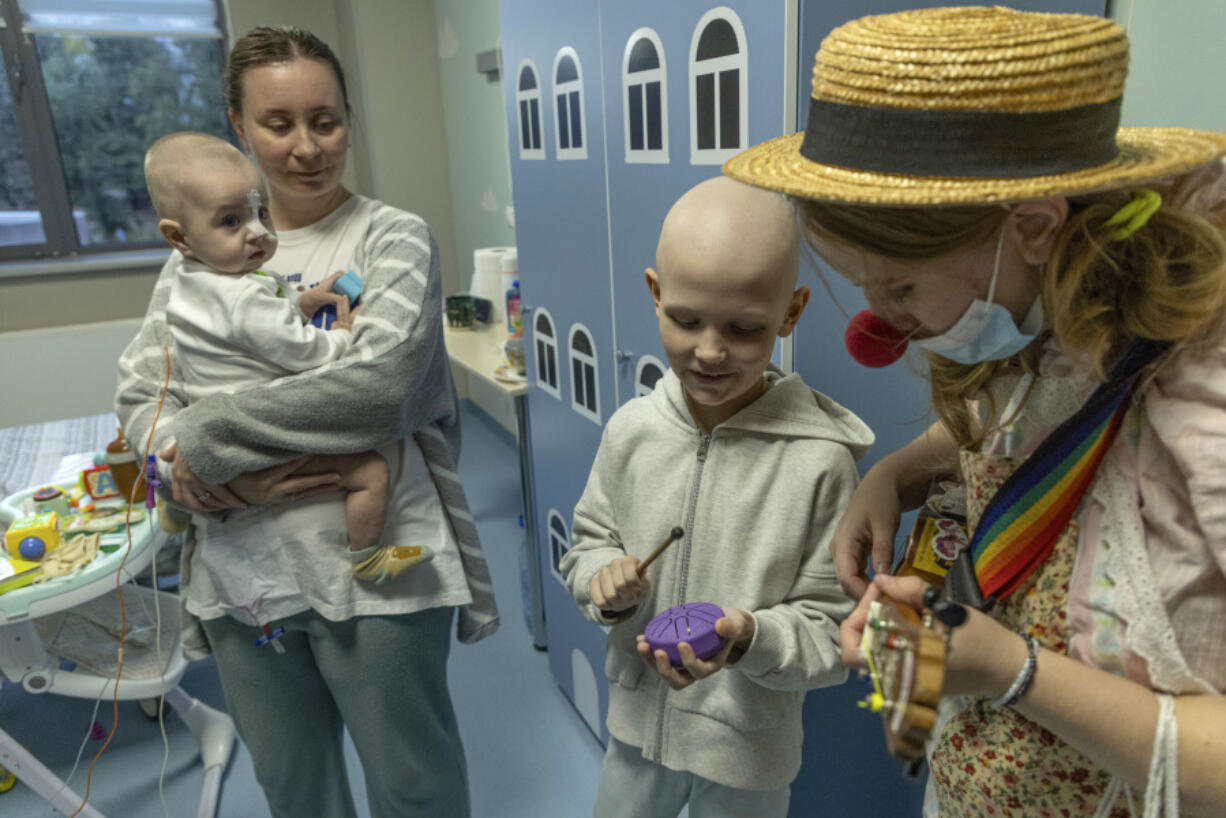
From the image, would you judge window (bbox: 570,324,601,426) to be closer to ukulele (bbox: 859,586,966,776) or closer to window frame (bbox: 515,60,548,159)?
window frame (bbox: 515,60,548,159)

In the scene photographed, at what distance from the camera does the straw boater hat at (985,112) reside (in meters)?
0.57

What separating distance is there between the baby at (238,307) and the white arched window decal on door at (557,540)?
90 centimetres

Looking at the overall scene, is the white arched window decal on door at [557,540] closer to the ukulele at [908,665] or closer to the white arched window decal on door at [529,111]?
the white arched window decal on door at [529,111]

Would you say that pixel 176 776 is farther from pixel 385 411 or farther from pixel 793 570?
pixel 793 570

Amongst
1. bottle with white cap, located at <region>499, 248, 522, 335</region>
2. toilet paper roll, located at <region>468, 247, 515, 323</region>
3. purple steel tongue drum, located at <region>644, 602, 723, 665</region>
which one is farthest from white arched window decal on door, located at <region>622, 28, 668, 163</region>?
toilet paper roll, located at <region>468, 247, 515, 323</region>

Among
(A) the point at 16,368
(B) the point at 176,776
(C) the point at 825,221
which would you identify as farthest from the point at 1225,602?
(A) the point at 16,368

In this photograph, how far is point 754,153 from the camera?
0.80 metres

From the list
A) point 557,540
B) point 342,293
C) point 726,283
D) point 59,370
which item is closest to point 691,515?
point 726,283

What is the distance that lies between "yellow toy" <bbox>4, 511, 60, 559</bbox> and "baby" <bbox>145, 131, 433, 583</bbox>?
0.72 meters

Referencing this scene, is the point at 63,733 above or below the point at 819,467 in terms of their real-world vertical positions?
below

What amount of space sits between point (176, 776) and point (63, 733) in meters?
0.47

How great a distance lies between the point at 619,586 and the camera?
960 millimetres

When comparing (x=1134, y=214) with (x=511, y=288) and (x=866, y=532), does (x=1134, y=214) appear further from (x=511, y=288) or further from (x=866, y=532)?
(x=511, y=288)

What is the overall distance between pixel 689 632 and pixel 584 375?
104cm
